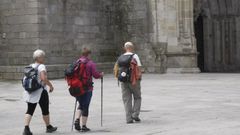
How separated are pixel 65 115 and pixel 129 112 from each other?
73.3 inches

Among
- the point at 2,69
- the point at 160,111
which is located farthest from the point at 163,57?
the point at 160,111

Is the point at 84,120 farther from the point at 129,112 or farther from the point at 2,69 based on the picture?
the point at 2,69

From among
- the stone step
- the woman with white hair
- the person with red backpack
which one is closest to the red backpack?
the person with red backpack

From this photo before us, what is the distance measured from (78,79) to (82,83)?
94mm

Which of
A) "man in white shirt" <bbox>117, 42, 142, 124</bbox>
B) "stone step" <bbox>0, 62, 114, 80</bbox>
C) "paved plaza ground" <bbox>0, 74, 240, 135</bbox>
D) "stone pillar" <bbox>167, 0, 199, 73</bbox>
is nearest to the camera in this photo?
"paved plaza ground" <bbox>0, 74, 240, 135</bbox>

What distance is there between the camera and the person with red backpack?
852 centimetres

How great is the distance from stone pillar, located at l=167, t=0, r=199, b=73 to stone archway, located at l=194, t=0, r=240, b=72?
12.6 ft

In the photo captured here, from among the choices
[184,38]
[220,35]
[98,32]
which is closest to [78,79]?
[184,38]

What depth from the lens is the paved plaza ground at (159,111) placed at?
334 inches

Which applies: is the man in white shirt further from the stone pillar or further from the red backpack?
the stone pillar

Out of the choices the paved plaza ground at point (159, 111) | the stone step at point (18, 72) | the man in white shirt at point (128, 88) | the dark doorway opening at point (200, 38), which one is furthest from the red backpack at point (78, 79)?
the dark doorway opening at point (200, 38)

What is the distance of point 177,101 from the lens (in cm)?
1248

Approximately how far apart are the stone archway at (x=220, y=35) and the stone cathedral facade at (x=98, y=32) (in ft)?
12.7

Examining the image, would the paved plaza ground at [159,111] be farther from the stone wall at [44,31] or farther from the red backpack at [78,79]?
the stone wall at [44,31]
